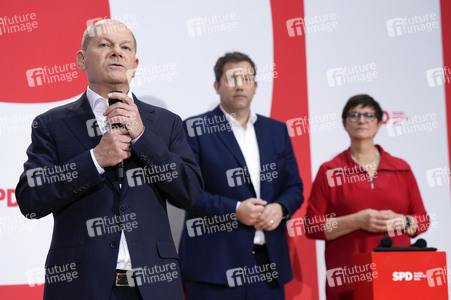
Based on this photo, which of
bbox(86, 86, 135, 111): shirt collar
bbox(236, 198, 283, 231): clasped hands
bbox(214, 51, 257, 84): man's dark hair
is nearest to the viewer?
bbox(86, 86, 135, 111): shirt collar

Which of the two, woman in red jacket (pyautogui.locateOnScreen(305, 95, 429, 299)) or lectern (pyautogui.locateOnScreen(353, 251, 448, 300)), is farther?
woman in red jacket (pyautogui.locateOnScreen(305, 95, 429, 299))

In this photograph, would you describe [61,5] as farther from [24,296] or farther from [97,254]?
[97,254]

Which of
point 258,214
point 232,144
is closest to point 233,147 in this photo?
point 232,144

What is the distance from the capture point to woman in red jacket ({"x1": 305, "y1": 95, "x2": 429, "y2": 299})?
3.51 metres

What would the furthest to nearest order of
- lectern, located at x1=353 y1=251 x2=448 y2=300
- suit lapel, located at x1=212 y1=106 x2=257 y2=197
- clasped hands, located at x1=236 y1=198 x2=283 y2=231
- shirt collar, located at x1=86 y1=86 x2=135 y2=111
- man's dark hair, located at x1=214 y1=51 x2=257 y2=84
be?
1. man's dark hair, located at x1=214 y1=51 x2=257 y2=84
2. suit lapel, located at x1=212 y1=106 x2=257 y2=197
3. clasped hands, located at x1=236 y1=198 x2=283 y2=231
4. lectern, located at x1=353 y1=251 x2=448 y2=300
5. shirt collar, located at x1=86 y1=86 x2=135 y2=111

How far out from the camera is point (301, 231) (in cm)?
413

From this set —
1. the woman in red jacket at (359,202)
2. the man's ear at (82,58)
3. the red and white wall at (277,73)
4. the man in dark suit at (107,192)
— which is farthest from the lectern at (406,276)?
the man's ear at (82,58)

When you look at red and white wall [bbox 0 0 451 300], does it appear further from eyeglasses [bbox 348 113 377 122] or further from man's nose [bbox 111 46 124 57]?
man's nose [bbox 111 46 124 57]

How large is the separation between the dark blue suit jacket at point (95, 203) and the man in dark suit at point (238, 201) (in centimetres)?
117

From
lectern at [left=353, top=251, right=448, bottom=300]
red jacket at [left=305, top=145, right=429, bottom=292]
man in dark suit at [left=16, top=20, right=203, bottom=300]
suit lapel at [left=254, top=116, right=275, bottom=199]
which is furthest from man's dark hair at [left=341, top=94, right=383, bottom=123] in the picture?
man in dark suit at [left=16, top=20, right=203, bottom=300]

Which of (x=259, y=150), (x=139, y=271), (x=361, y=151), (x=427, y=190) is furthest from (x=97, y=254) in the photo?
(x=427, y=190)

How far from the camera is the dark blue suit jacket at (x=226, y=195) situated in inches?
131

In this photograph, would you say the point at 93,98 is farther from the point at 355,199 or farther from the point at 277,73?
the point at 277,73

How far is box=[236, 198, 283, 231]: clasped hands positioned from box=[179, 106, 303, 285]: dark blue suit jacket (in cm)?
5
